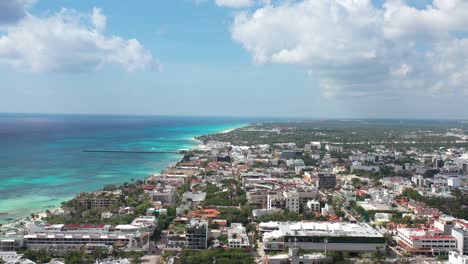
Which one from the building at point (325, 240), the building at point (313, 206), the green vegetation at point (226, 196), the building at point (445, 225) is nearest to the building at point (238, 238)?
the building at point (325, 240)

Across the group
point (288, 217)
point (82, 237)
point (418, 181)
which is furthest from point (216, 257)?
point (418, 181)

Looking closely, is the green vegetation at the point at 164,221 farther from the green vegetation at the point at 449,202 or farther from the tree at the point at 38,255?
the green vegetation at the point at 449,202

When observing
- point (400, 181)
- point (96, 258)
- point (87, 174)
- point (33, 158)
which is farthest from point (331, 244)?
point (33, 158)

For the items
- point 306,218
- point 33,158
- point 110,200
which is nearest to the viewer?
point 306,218

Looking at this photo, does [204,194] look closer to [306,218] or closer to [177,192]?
[177,192]

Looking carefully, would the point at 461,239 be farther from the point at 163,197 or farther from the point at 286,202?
the point at 163,197

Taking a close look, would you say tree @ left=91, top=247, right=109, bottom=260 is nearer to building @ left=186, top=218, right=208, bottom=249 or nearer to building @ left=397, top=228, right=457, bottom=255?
building @ left=186, top=218, right=208, bottom=249
